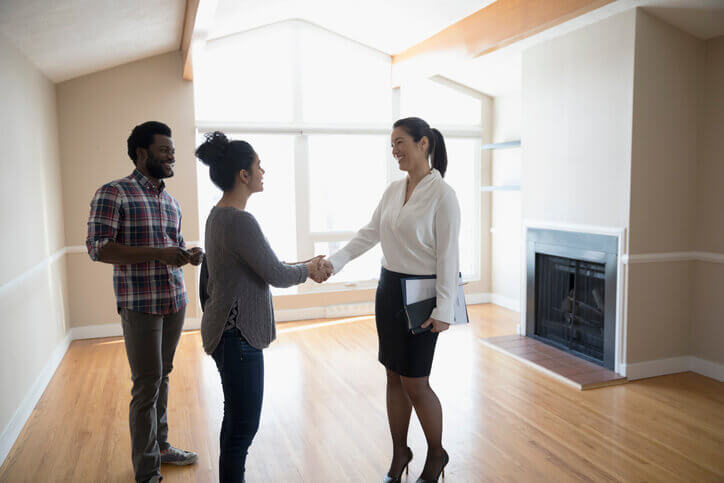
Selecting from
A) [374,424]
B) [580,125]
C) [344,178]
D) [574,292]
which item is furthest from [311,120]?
[374,424]

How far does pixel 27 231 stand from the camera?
3303 mm

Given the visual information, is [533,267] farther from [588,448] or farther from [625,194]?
[588,448]

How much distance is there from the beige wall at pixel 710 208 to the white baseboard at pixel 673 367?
0.17 feet

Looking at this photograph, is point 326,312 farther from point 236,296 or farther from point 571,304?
point 236,296

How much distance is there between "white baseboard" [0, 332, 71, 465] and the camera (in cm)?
264

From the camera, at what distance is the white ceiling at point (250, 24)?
300 cm

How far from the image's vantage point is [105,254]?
6.82 feet

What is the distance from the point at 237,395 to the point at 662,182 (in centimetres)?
319

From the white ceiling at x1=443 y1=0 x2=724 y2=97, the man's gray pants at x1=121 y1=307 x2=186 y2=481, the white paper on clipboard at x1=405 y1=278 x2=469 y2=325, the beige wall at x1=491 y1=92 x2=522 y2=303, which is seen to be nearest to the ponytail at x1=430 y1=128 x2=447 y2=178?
the white paper on clipboard at x1=405 y1=278 x2=469 y2=325

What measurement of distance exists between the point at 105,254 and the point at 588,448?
2397mm

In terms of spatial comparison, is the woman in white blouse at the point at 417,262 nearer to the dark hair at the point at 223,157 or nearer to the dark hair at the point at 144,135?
the dark hair at the point at 223,157

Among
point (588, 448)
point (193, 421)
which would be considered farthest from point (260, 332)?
point (588, 448)

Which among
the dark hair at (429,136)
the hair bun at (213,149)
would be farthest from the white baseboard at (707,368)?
the hair bun at (213,149)

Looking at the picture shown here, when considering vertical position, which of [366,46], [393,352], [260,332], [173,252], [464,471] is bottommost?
[464,471]
